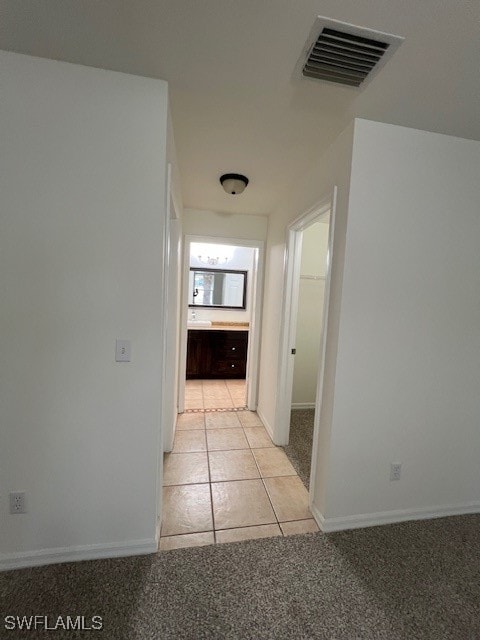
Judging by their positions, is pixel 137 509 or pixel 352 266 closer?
pixel 137 509

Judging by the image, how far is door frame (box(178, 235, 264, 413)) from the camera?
3.10m

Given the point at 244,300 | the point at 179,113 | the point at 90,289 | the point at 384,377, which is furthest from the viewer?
the point at 244,300

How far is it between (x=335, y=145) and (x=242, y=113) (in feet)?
2.07

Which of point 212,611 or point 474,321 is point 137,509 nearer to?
point 212,611

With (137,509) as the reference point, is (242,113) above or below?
above

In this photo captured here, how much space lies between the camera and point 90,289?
1327 mm

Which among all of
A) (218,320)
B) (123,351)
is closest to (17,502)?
(123,351)

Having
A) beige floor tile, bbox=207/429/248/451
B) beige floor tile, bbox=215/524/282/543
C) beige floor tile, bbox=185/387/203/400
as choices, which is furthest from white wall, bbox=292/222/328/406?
beige floor tile, bbox=215/524/282/543

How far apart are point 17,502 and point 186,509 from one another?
0.95 metres

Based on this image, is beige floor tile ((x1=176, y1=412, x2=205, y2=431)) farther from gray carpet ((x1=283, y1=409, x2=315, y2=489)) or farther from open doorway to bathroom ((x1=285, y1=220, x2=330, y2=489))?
open doorway to bathroom ((x1=285, y1=220, x2=330, y2=489))

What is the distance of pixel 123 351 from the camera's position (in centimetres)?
137

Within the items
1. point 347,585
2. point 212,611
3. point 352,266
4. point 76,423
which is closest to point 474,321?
point 352,266

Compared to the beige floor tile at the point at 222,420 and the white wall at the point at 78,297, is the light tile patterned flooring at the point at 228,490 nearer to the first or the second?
the beige floor tile at the point at 222,420

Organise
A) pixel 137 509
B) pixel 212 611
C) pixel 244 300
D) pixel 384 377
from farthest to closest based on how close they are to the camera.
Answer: pixel 244 300 < pixel 384 377 < pixel 137 509 < pixel 212 611
